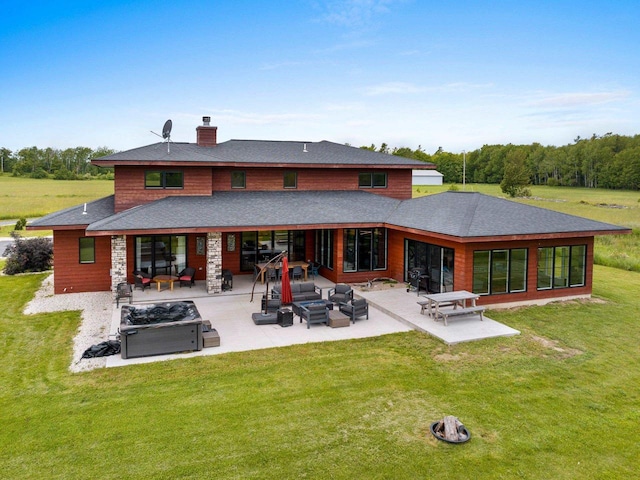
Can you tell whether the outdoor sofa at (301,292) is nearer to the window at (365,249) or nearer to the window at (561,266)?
the window at (365,249)

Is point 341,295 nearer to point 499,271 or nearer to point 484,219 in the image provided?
point 499,271

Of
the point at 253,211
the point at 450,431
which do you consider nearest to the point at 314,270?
the point at 253,211

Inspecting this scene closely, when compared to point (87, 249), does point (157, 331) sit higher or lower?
lower

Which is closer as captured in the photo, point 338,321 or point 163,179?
point 338,321

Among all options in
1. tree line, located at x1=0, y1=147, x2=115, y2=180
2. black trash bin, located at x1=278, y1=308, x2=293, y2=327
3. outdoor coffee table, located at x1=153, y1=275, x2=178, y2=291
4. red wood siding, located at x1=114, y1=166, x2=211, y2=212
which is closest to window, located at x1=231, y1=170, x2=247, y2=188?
red wood siding, located at x1=114, y1=166, x2=211, y2=212

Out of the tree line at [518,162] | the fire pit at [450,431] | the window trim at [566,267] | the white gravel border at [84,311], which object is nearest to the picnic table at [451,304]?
the window trim at [566,267]
